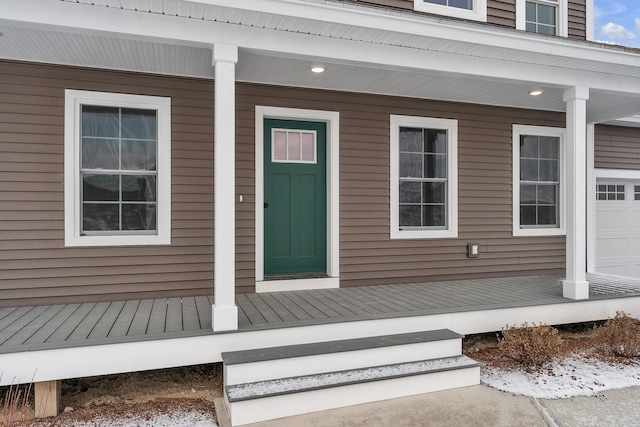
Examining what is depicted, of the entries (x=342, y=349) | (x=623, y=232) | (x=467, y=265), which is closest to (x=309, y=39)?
(x=342, y=349)

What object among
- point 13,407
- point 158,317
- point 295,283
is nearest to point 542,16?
point 295,283

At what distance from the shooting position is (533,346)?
3703 mm

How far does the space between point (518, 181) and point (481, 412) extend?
3764 millimetres

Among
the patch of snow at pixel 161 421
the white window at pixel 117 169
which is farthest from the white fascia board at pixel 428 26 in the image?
the patch of snow at pixel 161 421

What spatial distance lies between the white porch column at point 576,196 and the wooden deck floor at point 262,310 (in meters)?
0.24

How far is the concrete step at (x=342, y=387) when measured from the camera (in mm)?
2824

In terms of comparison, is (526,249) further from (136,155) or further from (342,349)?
(136,155)

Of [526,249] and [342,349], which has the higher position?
[526,249]

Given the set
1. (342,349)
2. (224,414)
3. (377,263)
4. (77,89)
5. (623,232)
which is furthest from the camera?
(623,232)

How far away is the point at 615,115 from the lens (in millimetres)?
5625

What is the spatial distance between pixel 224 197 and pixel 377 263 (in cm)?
250

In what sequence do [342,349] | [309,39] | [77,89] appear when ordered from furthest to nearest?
[77,89], [309,39], [342,349]

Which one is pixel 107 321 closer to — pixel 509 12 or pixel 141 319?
pixel 141 319

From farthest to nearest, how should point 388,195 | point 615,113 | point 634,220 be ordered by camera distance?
point 634,220 → point 615,113 → point 388,195
